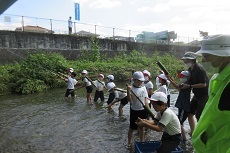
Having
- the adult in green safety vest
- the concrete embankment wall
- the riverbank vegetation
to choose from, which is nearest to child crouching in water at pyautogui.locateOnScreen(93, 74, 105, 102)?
the riverbank vegetation

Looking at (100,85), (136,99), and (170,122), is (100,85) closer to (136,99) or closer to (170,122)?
(136,99)

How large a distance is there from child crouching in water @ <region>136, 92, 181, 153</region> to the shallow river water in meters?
1.77

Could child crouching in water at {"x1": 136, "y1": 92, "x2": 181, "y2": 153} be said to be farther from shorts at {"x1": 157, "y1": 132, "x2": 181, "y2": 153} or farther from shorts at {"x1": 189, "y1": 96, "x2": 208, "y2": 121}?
shorts at {"x1": 189, "y1": 96, "x2": 208, "y2": 121}

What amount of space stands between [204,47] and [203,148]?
0.82m

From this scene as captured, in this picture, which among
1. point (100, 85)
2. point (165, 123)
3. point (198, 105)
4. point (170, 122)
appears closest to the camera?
point (165, 123)

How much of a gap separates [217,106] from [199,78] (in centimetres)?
372

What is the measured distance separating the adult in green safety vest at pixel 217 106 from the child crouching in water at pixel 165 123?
182 cm

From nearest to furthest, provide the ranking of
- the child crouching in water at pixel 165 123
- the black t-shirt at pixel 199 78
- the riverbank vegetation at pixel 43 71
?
the child crouching in water at pixel 165 123
the black t-shirt at pixel 199 78
the riverbank vegetation at pixel 43 71

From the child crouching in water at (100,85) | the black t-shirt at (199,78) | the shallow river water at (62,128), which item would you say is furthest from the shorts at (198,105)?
the child crouching in water at (100,85)

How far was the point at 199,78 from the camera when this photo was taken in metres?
5.34

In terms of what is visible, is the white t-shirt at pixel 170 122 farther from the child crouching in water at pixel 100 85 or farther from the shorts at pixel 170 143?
the child crouching in water at pixel 100 85

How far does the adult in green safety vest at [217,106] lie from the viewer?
1.77 m

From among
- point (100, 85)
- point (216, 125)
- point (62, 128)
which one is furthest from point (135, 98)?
point (100, 85)

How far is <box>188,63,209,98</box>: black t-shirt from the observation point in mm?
5312
